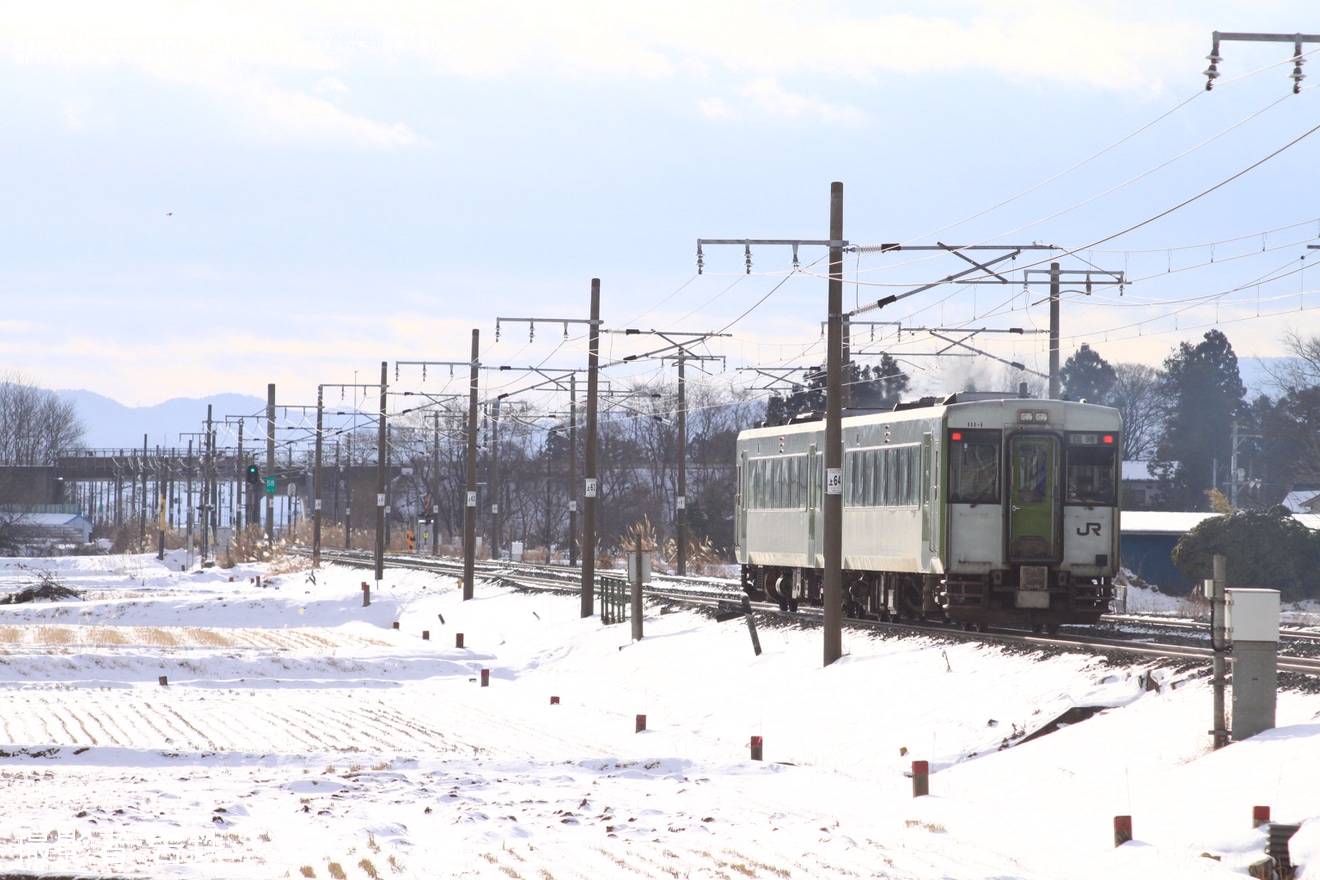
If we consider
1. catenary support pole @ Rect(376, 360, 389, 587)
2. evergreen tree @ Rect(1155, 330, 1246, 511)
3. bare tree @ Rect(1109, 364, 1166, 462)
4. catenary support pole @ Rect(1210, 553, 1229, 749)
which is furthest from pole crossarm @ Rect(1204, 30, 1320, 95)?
bare tree @ Rect(1109, 364, 1166, 462)

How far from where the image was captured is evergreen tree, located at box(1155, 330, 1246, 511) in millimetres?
97688

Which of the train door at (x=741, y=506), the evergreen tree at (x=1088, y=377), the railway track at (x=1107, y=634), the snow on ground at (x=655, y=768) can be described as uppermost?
the evergreen tree at (x=1088, y=377)

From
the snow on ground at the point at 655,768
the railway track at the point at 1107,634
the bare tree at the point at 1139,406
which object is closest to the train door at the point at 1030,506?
the railway track at the point at 1107,634

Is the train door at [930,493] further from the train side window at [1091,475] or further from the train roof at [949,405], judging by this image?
the train side window at [1091,475]

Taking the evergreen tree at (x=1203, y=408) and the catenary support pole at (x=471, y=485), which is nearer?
the catenary support pole at (x=471, y=485)

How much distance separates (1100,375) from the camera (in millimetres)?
121312

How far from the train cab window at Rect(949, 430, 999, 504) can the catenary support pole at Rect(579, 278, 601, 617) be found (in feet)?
37.9

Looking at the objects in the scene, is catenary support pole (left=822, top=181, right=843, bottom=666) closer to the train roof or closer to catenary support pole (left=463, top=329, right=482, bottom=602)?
the train roof

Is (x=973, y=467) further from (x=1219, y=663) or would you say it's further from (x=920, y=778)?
(x=1219, y=663)

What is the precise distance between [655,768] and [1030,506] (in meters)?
8.00

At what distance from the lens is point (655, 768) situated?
16.8 meters

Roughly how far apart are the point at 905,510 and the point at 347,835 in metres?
12.6

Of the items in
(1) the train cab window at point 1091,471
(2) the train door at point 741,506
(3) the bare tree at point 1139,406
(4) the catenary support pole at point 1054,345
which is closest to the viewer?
(1) the train cab window at point 1091,471

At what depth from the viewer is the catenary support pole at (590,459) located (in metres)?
33.0
